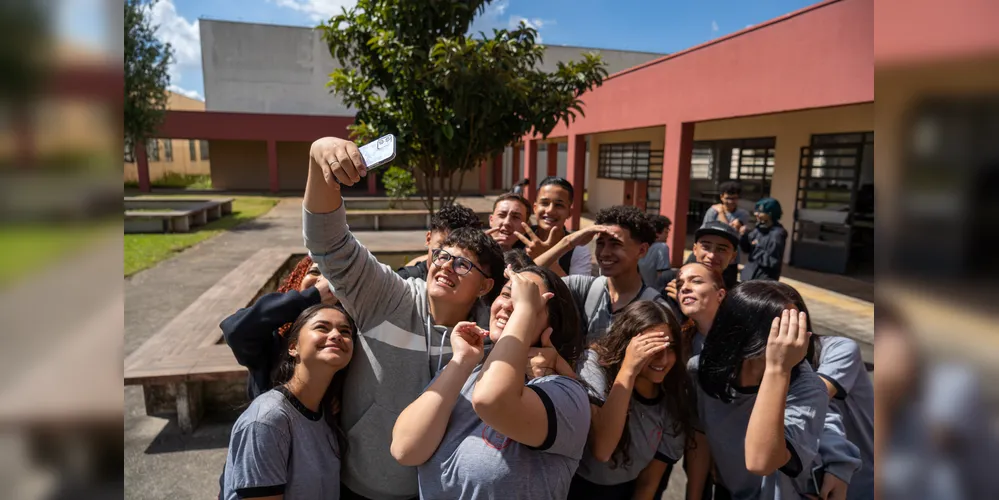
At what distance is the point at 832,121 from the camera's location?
9.19 m

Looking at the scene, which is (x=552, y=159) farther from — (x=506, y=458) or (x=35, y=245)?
(x=35, y=245)

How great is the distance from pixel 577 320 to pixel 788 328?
0.72m

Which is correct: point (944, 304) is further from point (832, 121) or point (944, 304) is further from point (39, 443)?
point (832, 121)

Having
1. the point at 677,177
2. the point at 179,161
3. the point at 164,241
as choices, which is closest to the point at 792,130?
the point at 677,177

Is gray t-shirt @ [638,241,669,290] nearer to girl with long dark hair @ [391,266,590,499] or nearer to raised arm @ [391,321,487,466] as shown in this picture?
girl with long dark hair @ [391,266,590,499]

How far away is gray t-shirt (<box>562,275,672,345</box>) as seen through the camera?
9.26 ft

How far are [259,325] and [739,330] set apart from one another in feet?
5.82

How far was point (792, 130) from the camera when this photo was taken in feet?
32.7

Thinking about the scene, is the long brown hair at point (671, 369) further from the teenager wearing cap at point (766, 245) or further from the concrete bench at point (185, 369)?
the teenager wearing cap at point (766, 245)

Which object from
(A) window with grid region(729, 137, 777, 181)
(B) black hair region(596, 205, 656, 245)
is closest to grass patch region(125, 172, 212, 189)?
(A) window with grid region(729, 137, 777, 181)

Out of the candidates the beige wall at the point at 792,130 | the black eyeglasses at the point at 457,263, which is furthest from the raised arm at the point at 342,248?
the beige wall at the point at 792,130

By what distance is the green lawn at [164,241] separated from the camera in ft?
31.9

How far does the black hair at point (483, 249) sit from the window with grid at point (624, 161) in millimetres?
13124

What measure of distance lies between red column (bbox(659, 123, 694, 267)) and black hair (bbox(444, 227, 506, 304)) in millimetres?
7816
